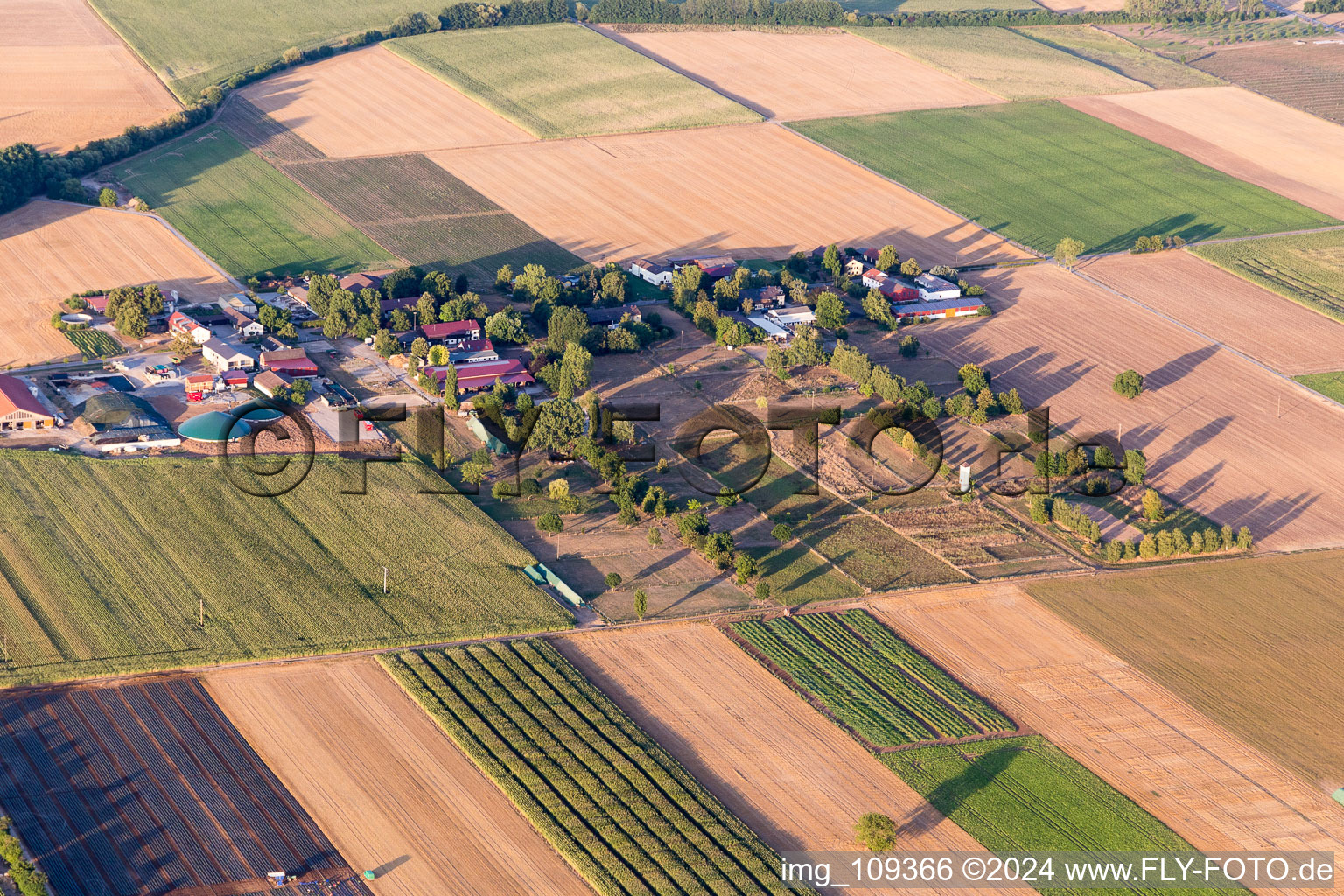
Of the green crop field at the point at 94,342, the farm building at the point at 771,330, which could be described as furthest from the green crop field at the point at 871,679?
the green crop field at the point at 94,342

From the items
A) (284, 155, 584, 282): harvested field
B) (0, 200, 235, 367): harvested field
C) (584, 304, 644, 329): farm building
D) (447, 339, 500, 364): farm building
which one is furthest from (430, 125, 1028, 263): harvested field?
(0, 200, 235, 367): harvested field

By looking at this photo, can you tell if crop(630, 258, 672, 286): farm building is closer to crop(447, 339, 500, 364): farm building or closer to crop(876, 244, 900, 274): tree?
crop(876, 244, 900, 274): tree

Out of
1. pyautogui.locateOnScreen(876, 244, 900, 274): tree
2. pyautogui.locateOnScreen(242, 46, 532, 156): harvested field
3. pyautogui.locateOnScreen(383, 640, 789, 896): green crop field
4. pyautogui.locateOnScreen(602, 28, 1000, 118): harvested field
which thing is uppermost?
pyautogui.locateOnScreen(602, 28, 1000, 118): harvested field

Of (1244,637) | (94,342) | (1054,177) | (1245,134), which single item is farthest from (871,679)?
(1245,134)

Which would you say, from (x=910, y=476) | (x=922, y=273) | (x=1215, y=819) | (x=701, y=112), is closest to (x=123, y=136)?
(x=701, y=112)

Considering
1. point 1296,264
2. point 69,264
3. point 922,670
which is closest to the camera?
point 922,670

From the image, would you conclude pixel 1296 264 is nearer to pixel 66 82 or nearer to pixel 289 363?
pixel 289 363
